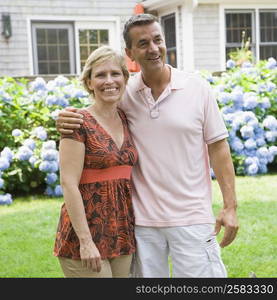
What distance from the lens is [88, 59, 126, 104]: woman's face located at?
79.0 inches

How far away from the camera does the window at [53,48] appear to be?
1010 cm

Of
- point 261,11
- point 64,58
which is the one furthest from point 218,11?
point 64,58

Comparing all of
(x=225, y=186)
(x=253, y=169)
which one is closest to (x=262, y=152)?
(x=253, y=169)

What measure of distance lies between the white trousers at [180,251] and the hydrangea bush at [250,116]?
12.8ft

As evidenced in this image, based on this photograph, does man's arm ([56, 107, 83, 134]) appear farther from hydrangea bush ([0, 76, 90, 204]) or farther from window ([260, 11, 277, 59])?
window ([260, 11, 277, 59])

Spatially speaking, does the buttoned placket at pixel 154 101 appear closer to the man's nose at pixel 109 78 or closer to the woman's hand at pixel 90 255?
the man's nose at pixel 109 78

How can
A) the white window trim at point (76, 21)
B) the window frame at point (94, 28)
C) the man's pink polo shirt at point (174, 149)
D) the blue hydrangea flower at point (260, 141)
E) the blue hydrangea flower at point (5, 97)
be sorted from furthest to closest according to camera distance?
the window frame at point (94, 28), the white window trim at point (76, 21), the blue hydrangea flower at point (260, 141), the blue hydrangea flower at point (5, 97), the man's pink polo shirt at point (174, 149)

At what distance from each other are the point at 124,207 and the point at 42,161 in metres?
3.31

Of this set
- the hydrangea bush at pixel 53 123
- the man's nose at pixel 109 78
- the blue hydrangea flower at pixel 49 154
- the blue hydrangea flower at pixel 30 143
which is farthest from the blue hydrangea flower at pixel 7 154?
the man's nose at pixel 109 78

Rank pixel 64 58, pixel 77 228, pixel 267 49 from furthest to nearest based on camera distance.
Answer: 1. pixel 267 49
2. pixel 64 58
3. pixel 77 228

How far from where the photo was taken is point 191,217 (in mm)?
2062

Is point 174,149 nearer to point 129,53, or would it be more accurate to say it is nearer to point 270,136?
point 129,53

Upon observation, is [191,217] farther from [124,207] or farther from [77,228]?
[77,228]

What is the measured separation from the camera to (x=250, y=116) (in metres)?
6.03
